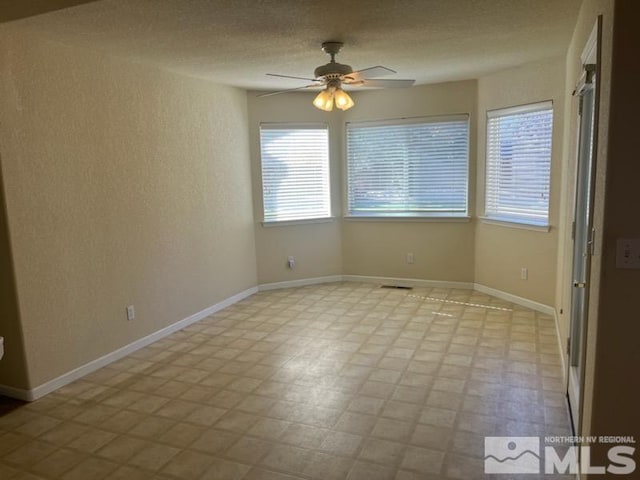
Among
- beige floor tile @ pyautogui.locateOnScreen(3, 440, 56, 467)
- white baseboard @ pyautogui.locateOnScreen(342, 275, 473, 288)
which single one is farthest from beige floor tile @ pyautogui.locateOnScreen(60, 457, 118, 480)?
white baseboard @ pyautogui.locateOnScreen(342, 275, 473, 288)

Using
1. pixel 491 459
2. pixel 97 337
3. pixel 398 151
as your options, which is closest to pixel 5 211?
pixel 97 337

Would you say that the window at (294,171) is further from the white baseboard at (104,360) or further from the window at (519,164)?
the window at (519,164)

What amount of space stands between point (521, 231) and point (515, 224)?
97 millimetres

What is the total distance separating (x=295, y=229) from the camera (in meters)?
6.07

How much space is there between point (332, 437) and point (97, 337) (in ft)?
7.08

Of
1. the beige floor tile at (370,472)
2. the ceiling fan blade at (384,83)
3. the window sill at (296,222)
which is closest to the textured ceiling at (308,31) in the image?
the ceiling fan blade at (384,83)

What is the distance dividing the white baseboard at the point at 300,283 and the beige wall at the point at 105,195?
780 millimetres

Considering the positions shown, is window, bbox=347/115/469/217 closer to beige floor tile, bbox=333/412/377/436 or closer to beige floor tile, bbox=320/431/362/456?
beige floor tile, bbox=333/412/377/436

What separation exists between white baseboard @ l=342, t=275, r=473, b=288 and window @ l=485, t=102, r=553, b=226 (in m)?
1.00

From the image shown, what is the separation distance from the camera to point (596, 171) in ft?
6.77

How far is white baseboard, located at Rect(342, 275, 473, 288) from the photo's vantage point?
19.1 ft

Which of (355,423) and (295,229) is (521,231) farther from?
(355,423)

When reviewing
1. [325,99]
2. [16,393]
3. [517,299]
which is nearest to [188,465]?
[16,393]

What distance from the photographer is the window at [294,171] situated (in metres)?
5.86
